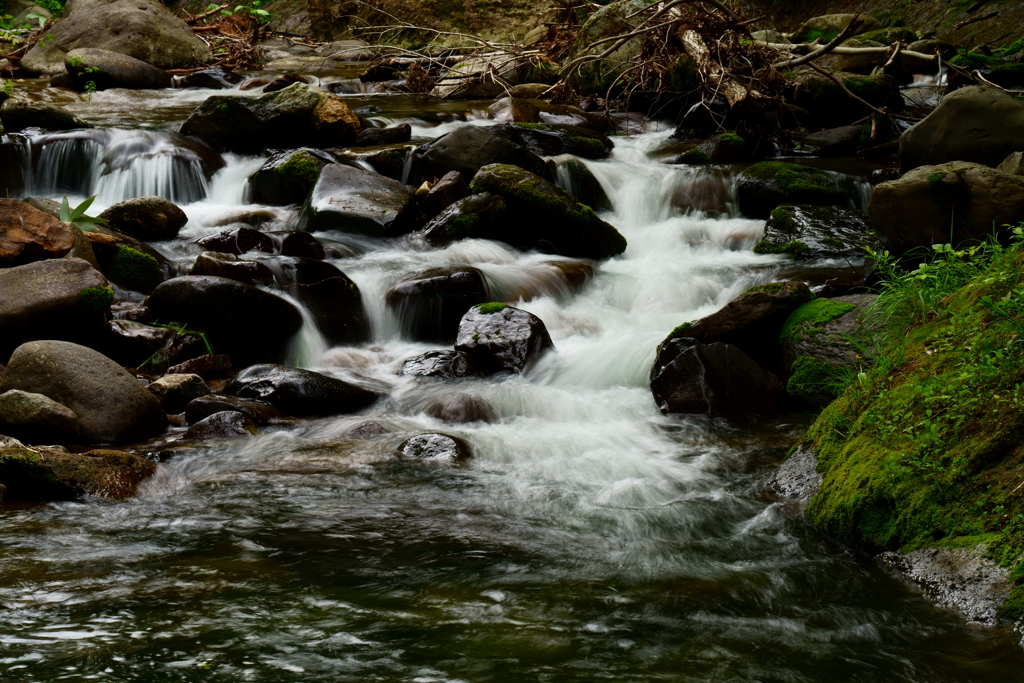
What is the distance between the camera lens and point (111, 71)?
15805 mm

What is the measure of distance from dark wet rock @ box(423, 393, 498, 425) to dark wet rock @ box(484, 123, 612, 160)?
21.3 feet

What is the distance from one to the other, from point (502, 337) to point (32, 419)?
144 inches

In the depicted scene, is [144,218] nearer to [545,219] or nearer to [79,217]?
[79,217]

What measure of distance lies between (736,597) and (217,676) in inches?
75.4

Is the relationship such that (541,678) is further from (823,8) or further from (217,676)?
(823,8)

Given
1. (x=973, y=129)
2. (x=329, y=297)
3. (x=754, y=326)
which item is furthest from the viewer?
(x=973, y=129)

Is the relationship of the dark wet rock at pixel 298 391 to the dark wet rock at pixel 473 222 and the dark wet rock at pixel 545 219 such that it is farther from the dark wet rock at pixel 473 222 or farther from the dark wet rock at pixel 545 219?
the dark wet rock at pixel 545 219

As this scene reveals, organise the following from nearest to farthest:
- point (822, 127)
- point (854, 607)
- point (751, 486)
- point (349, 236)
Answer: point (854, 607)
point (751, 486)
point (349, 236)
point (822, 127)

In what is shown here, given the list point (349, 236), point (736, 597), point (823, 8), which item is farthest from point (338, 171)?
point (823, 8)

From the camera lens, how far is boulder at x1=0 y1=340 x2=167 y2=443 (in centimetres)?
531

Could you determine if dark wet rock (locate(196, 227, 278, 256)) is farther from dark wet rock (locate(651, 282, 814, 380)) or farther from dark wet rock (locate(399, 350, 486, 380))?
dark wet rock (locate(651, 282, 814, 380))

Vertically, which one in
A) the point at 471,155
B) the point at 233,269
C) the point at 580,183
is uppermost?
the point at 471,155

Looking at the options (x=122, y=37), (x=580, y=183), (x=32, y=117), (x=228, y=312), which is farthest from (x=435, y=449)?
(x=122, y=37)

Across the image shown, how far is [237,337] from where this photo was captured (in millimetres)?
7035
